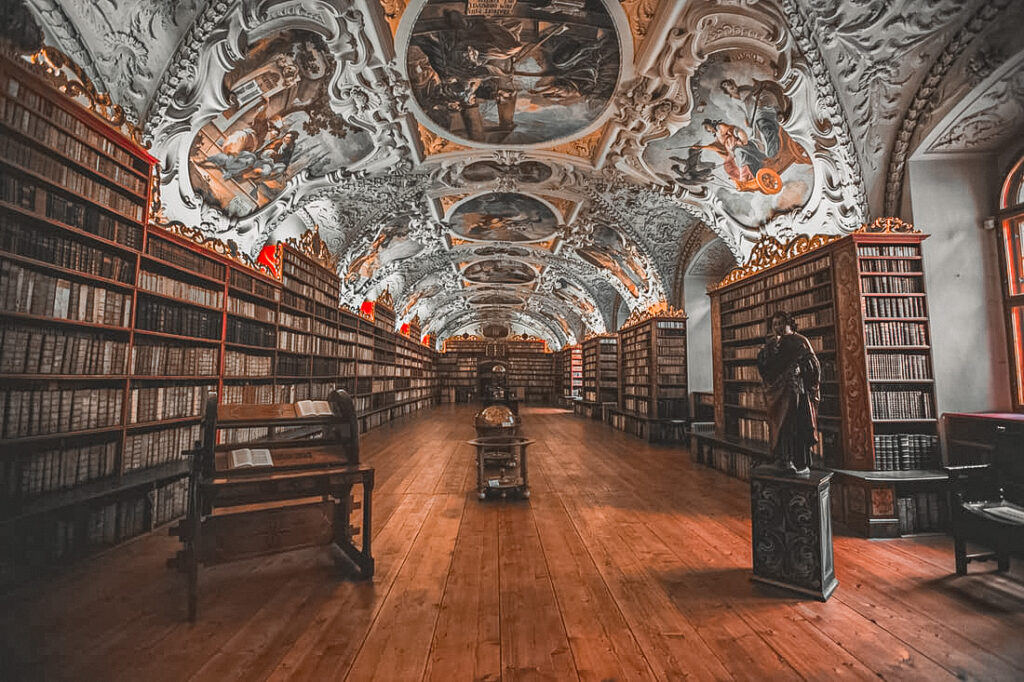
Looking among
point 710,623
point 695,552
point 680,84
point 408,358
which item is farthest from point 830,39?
point 408,358

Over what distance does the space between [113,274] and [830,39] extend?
25.8 ft

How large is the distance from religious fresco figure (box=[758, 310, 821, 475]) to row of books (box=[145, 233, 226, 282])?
640cm

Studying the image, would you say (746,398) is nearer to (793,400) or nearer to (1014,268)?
(1014,268)

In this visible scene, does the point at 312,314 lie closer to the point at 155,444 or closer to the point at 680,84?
the point at 155,444

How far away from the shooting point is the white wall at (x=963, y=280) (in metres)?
5.26

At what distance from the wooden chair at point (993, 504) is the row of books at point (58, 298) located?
25.0 ft

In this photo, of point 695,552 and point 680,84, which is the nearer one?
point 695,552

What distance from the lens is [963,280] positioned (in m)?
5.35

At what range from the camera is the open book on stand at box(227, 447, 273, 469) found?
345 cm

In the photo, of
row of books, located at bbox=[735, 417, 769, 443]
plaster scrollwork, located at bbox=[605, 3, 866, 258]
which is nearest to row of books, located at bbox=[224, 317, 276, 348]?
plaster scrollwork, located at bbox=[605, 3, 866, 258]

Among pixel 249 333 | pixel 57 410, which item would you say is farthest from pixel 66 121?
pixel 249 333

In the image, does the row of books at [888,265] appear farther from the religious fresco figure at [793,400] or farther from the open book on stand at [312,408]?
the open book on stand at [312,408]

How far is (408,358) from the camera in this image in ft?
68.5

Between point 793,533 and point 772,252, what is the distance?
5269mm
